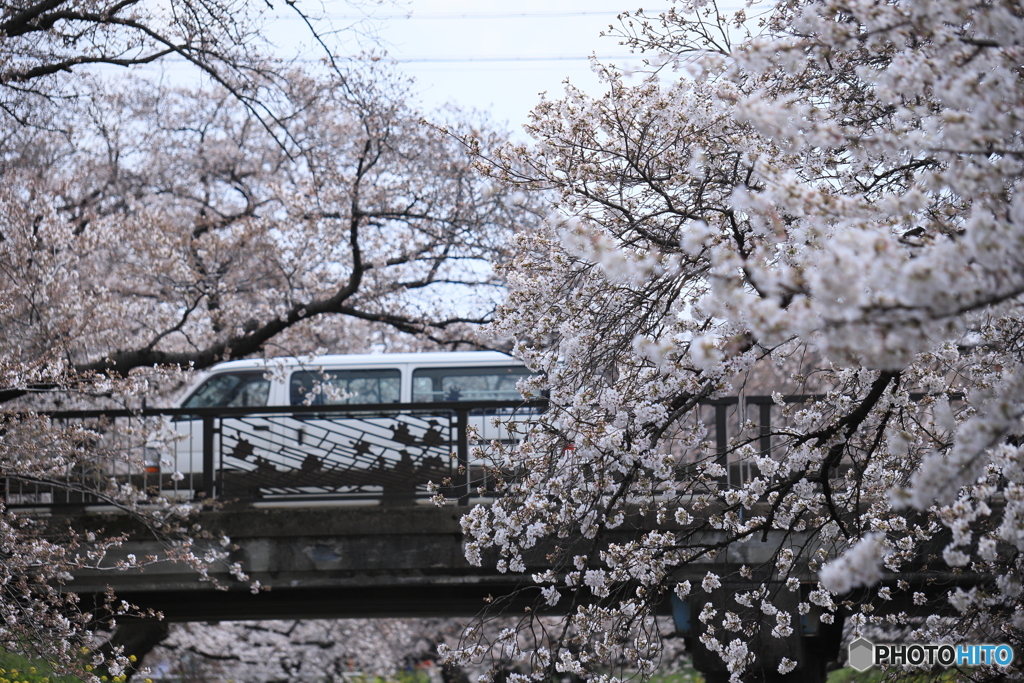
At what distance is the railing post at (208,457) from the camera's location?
8062 millimetres

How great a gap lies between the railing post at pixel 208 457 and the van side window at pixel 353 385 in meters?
2.90

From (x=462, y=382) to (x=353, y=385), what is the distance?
1.46 metres

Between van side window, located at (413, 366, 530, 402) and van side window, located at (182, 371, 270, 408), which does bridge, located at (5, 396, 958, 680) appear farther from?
van side window, located at (182, 371, 270, 408)

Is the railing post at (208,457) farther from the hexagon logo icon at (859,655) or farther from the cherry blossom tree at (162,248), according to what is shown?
the hexagon logo icon at (859,655)

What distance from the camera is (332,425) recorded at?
1018cm

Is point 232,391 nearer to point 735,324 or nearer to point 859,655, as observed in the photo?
point 859,655

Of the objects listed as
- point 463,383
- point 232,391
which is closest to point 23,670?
point 232,391

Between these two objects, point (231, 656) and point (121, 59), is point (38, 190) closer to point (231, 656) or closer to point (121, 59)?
point (121, 59)

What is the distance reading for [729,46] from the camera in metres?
4.57

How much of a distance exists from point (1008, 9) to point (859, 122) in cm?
156

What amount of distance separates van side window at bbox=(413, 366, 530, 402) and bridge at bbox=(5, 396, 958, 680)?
2401mm

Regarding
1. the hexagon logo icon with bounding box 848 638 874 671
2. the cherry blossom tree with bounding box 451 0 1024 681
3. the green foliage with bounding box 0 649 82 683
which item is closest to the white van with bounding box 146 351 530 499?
the green foliage with bounding box 0 649 82 683

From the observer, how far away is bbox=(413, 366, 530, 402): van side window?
36.1 ft

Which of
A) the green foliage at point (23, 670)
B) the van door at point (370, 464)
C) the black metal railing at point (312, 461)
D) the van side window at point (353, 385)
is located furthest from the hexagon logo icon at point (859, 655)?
the green foliage at point (23, 670)
